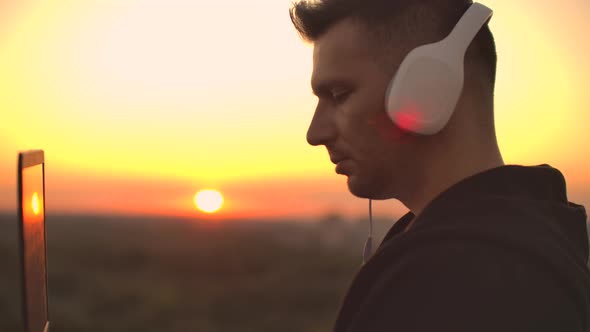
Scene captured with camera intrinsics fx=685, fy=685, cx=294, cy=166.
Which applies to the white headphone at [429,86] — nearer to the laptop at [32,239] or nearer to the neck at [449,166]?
the neck at [449,166]

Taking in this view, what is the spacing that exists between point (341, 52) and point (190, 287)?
15.4 metres

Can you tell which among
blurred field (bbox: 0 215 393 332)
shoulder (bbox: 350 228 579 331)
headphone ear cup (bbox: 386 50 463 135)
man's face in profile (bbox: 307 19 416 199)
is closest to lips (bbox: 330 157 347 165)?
man's face in profile (bbox: 307 19 416 199)

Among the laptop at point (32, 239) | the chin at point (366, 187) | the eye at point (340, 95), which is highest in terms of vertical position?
the eye at point (340, 95)

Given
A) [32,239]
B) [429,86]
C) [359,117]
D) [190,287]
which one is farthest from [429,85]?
[190,287]

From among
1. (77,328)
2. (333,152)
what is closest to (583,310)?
(333,152)

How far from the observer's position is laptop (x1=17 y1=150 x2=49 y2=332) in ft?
3.38

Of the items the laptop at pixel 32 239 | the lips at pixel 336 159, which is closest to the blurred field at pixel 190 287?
the laptop at pixel 32 239

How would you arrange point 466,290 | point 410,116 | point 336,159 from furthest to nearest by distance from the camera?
point 336,159, point 410,116, point 466,290

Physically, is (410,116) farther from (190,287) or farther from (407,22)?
(190,287)

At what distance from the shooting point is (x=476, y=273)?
2.67 ft

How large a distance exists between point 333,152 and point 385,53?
0.58 ft

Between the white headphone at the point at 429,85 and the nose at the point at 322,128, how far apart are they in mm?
113

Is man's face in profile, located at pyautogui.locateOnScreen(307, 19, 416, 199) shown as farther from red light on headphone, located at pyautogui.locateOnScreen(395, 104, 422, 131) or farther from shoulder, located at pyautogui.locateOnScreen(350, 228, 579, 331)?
shoulder, located at pyautogui.locateOnScreen(350, 228, 579, 331)

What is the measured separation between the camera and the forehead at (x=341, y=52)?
105cm
